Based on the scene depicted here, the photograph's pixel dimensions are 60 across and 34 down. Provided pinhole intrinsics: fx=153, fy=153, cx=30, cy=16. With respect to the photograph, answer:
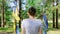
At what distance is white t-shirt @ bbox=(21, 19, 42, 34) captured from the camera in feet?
4.44

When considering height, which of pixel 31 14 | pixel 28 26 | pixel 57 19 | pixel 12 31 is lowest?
pixel 12 31

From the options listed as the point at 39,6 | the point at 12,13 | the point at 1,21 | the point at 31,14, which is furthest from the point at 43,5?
the point at 31,14

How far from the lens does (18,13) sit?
13.6 feet

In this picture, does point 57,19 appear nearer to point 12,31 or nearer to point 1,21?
point 12,31

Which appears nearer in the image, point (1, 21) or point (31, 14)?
point (31, 14)

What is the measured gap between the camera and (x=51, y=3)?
4367mm

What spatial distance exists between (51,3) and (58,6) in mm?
218

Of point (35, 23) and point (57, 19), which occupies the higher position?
point (35, 23)

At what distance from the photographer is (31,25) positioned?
1373 millimetres

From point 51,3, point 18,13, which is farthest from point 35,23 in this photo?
point 51,3

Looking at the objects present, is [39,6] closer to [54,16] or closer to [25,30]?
[54,16]

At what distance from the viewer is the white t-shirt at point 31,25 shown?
4.44 ft

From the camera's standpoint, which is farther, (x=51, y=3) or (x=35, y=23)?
(x=51, y=3)

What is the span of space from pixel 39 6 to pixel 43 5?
114 millimetres
